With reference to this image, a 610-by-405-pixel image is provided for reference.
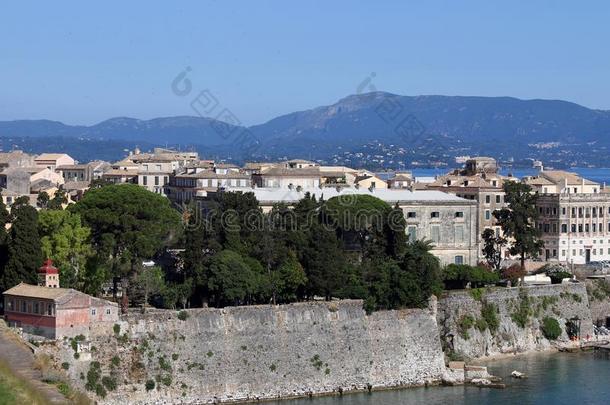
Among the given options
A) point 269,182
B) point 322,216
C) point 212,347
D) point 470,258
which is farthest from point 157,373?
point 269,182

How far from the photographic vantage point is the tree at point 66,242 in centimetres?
4666

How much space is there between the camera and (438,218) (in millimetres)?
63500

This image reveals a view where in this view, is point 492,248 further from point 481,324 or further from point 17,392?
point 17,392

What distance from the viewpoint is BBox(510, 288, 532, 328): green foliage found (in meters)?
55.7

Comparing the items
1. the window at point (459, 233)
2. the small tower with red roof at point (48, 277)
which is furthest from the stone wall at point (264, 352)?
the window at point (459, 233)

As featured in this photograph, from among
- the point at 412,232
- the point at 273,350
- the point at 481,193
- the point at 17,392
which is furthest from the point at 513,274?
the point at 17,392

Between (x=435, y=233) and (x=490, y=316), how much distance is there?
9.50 m

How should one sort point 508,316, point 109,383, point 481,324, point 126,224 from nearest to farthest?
point 109,383 < point 126,224 < point 481,324 < point 508,316

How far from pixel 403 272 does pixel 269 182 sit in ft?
75.3

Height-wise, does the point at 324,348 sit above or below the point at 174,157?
below

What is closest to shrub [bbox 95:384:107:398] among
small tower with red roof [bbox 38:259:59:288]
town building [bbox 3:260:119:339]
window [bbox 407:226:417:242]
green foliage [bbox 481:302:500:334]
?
town building [bbox 3:260:119:339]

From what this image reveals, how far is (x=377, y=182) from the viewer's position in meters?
77.7

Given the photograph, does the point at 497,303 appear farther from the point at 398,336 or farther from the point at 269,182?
the point at 269,182

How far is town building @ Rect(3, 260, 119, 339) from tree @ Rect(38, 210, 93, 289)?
336 centimetres
